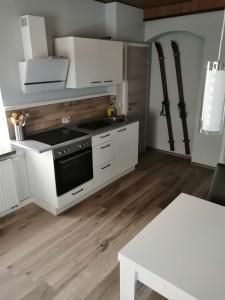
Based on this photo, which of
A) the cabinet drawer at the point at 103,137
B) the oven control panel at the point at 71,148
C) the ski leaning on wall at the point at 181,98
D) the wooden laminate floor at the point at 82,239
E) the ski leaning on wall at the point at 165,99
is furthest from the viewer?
the ski leaning on wall at the point at 165,99

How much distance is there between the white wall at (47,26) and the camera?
2.45 meters

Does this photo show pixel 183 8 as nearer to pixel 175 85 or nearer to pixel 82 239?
pixel 175 85

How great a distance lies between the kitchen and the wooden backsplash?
0.01 meters

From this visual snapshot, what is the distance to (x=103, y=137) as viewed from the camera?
3039 mm

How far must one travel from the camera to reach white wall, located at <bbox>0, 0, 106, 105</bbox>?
245 cm

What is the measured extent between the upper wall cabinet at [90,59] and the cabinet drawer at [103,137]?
2.19ft

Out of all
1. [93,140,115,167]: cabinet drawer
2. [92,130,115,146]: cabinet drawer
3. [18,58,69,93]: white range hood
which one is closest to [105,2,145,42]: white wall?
[18,58,69,93]: white range hood

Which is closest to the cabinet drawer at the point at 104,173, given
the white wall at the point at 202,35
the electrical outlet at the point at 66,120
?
the electrical outlet at the point at 66,120


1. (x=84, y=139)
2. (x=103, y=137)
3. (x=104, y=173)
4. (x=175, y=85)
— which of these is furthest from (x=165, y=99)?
(x=84, y=139)

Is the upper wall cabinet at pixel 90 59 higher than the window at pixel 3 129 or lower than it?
higher

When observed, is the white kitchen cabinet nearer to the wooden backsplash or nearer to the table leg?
the wooden backsplash

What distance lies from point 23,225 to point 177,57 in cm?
350

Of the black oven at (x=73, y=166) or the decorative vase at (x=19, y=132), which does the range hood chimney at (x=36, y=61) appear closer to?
the decorative vase at (x=19, y=132)

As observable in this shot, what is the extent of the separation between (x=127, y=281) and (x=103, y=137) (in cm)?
201
